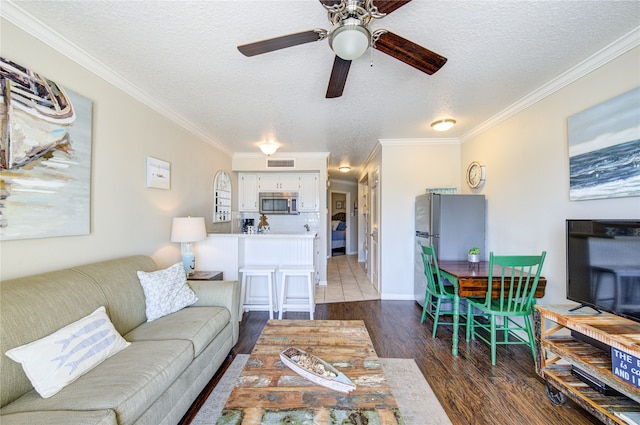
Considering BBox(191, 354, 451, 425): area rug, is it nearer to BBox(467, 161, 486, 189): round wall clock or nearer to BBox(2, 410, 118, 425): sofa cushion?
BBox(2, 410, 118, 425): sofa cushion

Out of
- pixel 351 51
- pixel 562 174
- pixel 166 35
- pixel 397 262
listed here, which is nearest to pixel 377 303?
pixel 397 262

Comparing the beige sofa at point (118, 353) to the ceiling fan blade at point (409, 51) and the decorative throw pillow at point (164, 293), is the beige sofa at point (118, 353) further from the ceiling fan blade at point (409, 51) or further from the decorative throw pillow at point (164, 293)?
the ceiling fan blade at point (409, 51)

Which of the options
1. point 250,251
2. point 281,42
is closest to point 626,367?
point 281,42

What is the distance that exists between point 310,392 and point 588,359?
1684mm

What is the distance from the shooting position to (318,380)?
4.15 ft

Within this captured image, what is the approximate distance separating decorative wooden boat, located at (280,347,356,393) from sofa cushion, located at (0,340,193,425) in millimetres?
638

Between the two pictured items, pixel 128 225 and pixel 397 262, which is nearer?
pixel 128 225

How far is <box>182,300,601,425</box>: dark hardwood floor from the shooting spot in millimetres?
1671

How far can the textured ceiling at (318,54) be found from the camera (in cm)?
147

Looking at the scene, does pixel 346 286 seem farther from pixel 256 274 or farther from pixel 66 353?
pixel 66 353

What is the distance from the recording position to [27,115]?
1534 mm

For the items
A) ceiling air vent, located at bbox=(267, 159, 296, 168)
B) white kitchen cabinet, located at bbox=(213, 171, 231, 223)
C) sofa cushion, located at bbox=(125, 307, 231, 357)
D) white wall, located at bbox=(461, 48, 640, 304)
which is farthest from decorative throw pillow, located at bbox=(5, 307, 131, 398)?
ceiling air vent, located at bbox=(267, 159, 296, 168)

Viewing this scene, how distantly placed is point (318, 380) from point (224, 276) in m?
2.40

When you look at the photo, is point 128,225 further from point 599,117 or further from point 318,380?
point 599,117
